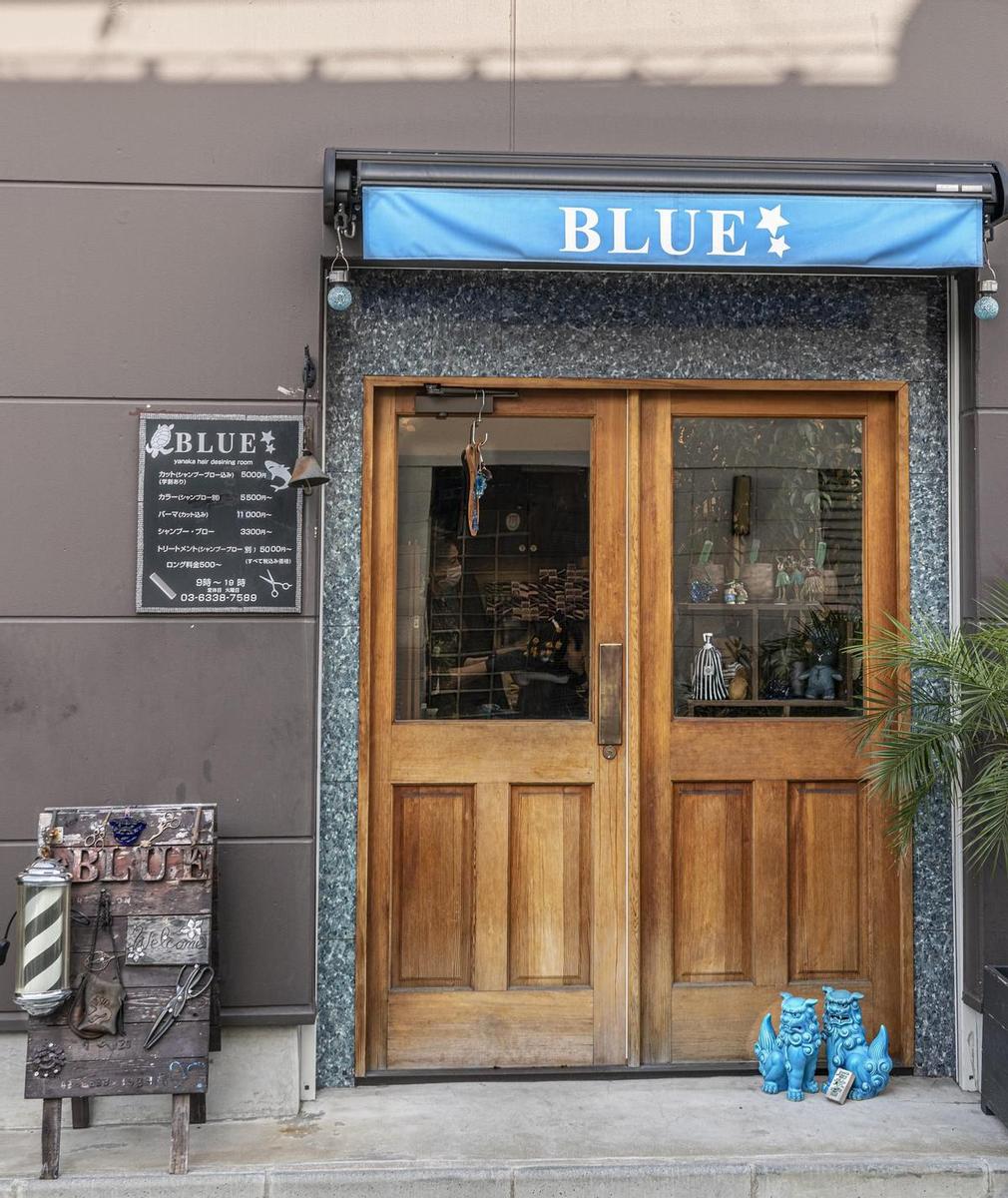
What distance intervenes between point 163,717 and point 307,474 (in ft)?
3.37

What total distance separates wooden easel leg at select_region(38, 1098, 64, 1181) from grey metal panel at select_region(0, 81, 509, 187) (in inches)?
125

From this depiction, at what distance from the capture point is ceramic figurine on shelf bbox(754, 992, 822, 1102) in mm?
4227

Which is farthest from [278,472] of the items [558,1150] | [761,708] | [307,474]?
[558,1150]

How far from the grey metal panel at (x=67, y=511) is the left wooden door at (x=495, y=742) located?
91cm

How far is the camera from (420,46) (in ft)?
14.4

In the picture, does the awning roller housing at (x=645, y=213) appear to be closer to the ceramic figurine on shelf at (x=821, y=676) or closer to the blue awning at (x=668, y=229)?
the blue awning at (x=668, y=229)

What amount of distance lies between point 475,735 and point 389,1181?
5.17 ft

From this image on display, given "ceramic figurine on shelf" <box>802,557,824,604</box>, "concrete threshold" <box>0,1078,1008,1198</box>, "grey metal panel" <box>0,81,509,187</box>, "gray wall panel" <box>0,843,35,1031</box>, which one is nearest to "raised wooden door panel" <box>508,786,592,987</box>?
"concrete threshold" <box>0,1078,1008,1198</box>

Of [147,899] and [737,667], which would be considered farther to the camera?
[737,667]

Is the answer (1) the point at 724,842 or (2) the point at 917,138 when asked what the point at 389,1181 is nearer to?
(1) the point at 724,842

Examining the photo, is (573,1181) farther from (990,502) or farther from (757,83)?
(757,83)

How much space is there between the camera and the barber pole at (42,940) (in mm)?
3619

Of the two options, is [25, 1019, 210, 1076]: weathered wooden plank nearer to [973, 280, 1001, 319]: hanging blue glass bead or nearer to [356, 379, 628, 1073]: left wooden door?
[356, 379, 628, 1073]: left wooden door

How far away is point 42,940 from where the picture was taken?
11.9 ft
